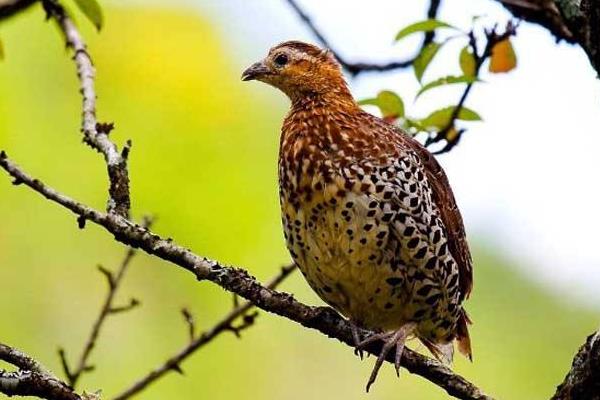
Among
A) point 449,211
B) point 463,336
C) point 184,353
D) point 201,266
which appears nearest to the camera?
point 201,266

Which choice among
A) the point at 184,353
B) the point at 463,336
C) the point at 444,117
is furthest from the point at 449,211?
the point at 184,353

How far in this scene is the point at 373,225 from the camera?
4.34m

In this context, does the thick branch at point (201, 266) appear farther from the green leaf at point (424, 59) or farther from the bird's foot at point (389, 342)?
the green leaf at point (424, 59)

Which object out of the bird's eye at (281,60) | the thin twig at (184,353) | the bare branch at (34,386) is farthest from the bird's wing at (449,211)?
the bare branch at (34,386)

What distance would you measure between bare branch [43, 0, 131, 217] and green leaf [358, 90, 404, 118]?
1044 mm

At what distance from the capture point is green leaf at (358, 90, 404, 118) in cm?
446

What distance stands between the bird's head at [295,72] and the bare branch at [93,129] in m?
0.83

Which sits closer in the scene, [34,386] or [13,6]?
[34,386]

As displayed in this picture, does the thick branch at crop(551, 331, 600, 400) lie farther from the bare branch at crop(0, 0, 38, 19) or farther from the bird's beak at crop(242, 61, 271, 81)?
the bare branch at crop(0, 0, 38, 19)

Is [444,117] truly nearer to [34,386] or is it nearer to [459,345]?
[459,345]

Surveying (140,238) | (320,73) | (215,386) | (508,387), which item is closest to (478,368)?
(508,387)

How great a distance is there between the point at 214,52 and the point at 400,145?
5.28 meters

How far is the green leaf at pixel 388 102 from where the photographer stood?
14.6 ft

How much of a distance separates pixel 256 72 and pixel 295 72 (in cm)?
18
